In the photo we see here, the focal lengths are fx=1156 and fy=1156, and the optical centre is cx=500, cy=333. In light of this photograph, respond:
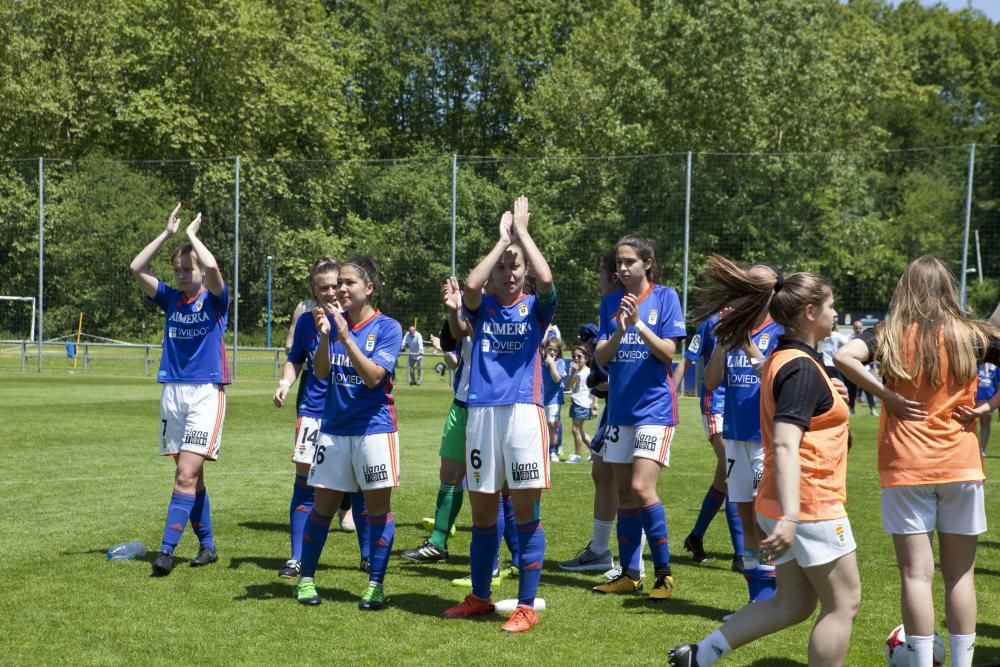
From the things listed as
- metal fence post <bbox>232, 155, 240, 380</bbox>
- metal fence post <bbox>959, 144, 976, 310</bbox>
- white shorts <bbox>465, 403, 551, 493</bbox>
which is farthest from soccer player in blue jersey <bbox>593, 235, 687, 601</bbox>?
metal fence post <bbox>232, 155, 240, 380</bbox>

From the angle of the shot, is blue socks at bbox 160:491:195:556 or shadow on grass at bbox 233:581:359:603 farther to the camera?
blue socks at bbox 160:491:195:556

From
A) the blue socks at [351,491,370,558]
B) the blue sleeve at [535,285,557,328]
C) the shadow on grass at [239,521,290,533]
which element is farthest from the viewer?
the shadow on grass at [239,521,290,533]

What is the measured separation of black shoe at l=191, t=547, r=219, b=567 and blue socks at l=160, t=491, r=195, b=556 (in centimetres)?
27

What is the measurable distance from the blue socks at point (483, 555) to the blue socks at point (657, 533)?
1.01 m

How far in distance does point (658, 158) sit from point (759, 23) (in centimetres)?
1305

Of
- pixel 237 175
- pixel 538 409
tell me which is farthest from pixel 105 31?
pixel 538 409

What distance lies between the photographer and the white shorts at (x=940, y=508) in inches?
188

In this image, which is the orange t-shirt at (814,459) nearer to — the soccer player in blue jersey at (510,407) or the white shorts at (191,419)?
the soccer player in blue jersey at (510,407)

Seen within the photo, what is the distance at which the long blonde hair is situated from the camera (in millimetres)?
4785

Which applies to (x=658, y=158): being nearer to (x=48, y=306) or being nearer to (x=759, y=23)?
(x=759, y=23)

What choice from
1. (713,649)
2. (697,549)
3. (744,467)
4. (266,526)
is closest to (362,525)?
(266,526)

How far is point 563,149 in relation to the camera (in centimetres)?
4300

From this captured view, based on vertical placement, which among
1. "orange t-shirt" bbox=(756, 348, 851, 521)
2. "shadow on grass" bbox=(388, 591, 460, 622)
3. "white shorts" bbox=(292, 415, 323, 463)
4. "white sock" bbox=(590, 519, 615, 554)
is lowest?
"shadow on grass" bbox=(388, 591, 460, 622)

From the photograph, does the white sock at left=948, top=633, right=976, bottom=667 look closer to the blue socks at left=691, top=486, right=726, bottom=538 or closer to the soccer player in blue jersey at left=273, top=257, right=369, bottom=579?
the blue socks at left=691, top=486, right=726, bottom=538
